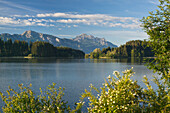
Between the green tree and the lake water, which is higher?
the green tree

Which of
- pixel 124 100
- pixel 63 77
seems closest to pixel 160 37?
pixel 124 100

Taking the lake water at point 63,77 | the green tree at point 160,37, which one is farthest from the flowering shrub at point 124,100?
the lake water at point 63,77

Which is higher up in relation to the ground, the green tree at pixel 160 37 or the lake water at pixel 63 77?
the green tree at pixel 160 37

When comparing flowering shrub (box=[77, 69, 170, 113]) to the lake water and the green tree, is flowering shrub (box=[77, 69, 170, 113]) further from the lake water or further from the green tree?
the lake water

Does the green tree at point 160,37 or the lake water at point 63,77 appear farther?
the lake water at point 63,77

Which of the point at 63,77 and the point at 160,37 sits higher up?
the point at 160,37

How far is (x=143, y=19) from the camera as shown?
1655cm

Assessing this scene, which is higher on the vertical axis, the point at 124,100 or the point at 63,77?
the point at 124,100

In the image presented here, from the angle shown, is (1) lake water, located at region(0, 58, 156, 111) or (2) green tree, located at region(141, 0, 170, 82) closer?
(2) green tree, located at region(141, 0, 170, 82)

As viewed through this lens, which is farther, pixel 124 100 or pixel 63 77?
pixel 63 77

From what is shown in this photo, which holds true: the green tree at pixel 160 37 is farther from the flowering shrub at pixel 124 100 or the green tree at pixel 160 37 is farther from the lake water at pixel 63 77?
the lake water at pixel 63 77

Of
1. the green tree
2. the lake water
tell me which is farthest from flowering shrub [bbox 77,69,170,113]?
the lake water

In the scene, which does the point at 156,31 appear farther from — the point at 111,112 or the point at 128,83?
the point at 111,112

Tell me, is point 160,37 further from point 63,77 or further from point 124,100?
point 63,77
